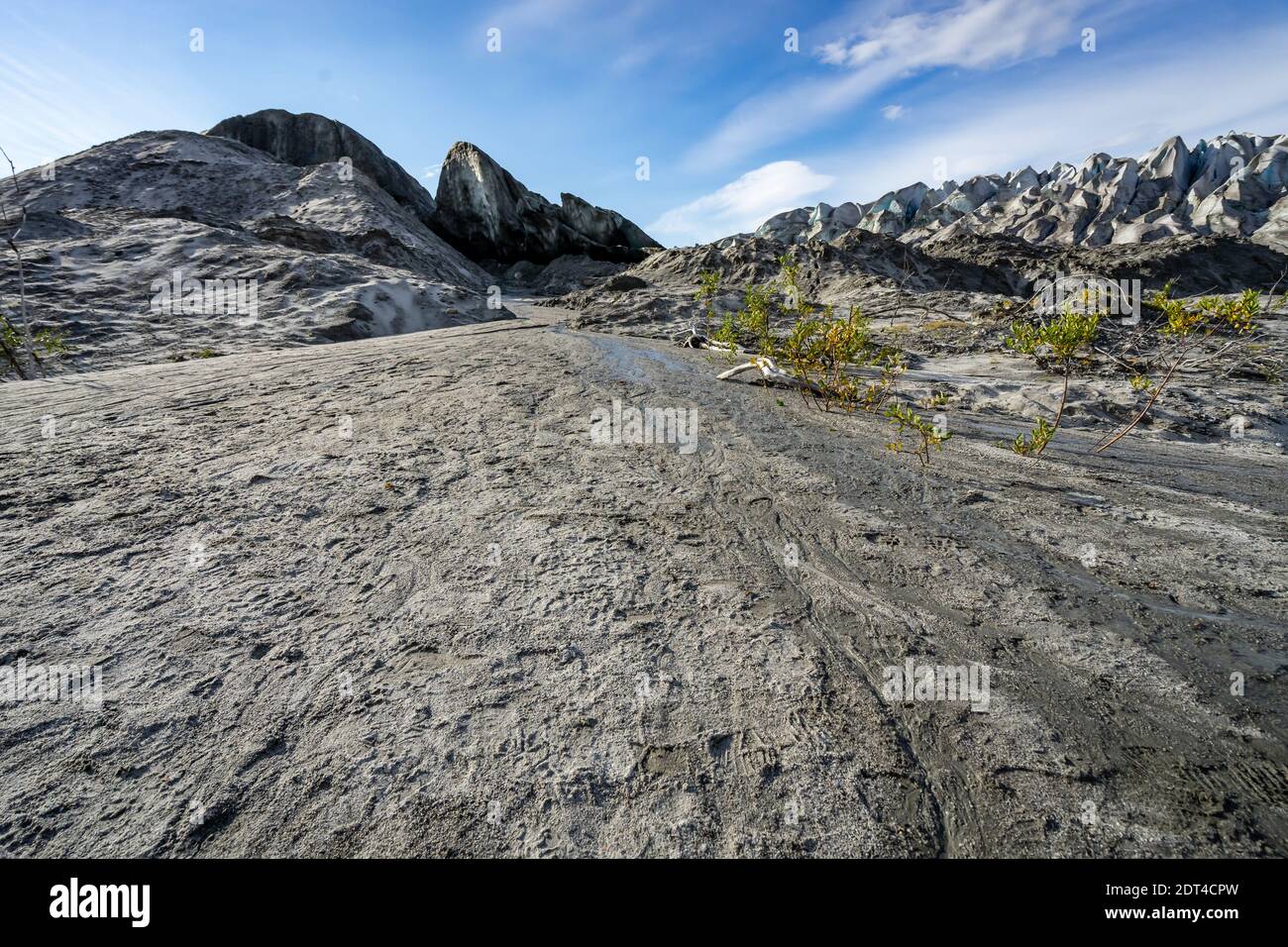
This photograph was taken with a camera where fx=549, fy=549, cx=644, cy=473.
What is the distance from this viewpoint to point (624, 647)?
2.20 meters

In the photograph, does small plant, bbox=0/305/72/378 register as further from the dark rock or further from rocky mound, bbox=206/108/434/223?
rocky mound, bbox=206/108/434/223

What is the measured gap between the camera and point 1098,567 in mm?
2740

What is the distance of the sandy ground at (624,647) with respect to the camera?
1555 millimetres

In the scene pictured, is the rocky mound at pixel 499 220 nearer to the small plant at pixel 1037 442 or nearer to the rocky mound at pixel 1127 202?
the rocky mound at pixel 1127 202

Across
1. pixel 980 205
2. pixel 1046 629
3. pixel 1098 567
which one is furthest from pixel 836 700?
pixel 980 205

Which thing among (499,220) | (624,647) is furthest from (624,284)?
(499,220)

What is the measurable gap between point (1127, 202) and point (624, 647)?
52.8 meters

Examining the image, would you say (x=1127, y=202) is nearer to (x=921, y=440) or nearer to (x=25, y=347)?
(x=921, y=440)

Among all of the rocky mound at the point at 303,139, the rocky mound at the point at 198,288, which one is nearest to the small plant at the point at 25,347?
the rocky mound at the point at 198,288

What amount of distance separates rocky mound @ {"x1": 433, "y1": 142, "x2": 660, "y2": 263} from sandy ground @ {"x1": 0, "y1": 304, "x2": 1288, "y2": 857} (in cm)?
3224

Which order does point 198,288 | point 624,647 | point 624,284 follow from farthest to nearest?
point 624,284, point 198,288, point 624,647

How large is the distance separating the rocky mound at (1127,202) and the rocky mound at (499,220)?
516 inches

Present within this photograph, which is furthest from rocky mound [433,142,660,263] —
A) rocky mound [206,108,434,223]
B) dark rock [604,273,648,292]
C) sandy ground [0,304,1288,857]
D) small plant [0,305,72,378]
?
sandy ground [0,304,1288,857]
